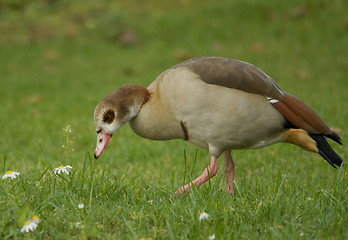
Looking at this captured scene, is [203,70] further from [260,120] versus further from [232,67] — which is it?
[260,120]

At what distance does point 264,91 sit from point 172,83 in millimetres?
690

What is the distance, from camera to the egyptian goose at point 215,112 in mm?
3457

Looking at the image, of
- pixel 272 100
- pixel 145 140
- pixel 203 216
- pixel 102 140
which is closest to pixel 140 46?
pixel 145 140

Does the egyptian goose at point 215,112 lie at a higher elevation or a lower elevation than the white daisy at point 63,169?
higher

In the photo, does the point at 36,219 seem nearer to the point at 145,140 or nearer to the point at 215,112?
the point at 215,112

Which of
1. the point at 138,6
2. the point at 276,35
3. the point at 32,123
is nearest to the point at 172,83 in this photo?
the point at 32,123

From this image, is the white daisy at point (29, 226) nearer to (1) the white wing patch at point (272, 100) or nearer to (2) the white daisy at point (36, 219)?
(2) the white daisy at point (36, 219)

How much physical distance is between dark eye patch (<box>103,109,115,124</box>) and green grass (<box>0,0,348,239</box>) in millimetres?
330

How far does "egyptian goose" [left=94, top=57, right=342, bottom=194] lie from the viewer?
3457mm

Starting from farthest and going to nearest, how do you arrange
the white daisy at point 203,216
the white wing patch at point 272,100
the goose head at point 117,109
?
1. the goose head at point 117,109
2. the white wing patch at point 272,100
3. the white daisy at point 203,216

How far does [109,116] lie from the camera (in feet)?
12.2

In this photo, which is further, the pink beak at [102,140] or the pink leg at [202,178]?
the pink beak at [102,140]

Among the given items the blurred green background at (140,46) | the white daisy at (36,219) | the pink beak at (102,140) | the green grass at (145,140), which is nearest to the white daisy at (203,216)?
the green grass at (145,140)

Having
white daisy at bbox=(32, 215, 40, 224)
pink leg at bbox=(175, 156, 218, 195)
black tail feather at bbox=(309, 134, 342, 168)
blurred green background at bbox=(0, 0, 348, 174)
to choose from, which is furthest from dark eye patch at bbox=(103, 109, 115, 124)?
blurred green background at bbox=(0, 0, 348, 174)
